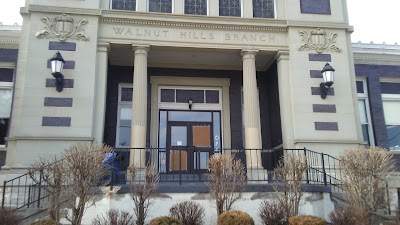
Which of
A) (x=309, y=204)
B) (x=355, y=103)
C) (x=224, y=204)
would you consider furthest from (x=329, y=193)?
(x=355, y=103)

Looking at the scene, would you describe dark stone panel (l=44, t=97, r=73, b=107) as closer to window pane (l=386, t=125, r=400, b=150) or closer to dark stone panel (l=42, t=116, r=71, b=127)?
dark stone panel (l=42, t=116, r=71, b=127)

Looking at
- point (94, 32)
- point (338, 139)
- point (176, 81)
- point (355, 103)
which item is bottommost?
point (338, 139)

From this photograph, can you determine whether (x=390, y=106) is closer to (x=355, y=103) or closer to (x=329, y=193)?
(x=355, y=103)

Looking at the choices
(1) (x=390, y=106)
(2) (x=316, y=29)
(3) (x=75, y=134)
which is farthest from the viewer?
(1) (x=390, y=106)

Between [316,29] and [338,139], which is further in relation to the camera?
[316,29]

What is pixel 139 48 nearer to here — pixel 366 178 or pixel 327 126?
pixel 327 126

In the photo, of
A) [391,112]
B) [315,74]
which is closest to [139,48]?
[315,74]

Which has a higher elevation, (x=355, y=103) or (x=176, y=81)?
(x=176, y=81)

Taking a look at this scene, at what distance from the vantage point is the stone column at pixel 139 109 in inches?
535

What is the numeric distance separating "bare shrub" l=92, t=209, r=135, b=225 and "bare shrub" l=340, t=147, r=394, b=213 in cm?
556

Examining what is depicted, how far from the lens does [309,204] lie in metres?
10.9

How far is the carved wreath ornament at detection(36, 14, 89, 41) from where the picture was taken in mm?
14062

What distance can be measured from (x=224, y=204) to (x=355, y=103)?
7.78m

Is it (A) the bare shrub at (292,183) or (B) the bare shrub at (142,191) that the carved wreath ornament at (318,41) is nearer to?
(A) the bare shrub at (292,183)
